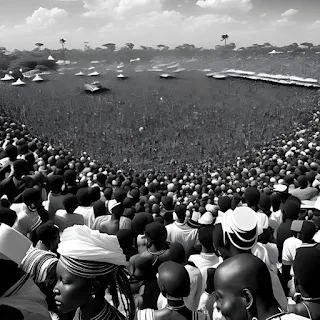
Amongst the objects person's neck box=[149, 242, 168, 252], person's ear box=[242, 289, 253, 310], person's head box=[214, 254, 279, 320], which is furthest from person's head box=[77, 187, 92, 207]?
person's ear box=[242, 289, 253, 310]

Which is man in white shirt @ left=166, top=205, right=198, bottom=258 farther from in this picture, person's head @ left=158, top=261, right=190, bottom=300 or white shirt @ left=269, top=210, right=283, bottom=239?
person's head @ left=158, top=261, right=190, bottom=300

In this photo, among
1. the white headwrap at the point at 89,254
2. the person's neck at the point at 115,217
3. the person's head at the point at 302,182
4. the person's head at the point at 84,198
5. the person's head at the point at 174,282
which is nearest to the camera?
the white headwrap at the point at 89,254

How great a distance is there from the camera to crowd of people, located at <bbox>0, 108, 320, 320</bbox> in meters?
2.18

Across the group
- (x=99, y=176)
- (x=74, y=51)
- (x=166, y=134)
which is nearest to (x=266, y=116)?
(x=166, y=134)

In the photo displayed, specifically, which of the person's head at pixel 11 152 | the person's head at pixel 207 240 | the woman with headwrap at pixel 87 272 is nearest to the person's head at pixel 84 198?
the person's head at pixel 11 152

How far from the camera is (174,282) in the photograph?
2811 mm

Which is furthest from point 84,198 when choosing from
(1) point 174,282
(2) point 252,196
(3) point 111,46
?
(3) point 111,46

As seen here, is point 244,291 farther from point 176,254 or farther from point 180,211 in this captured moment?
point 180,211

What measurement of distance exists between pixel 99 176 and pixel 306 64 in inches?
1226

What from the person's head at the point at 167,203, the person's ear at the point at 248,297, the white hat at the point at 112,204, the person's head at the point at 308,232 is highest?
the person's ear at the point at 248,297

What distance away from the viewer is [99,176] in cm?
845

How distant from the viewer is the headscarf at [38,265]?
295 cm

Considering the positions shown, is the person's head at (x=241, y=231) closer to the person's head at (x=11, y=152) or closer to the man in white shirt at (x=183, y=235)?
the man in white shirt at (x=183, y=235)

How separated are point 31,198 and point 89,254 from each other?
9.40 feet
